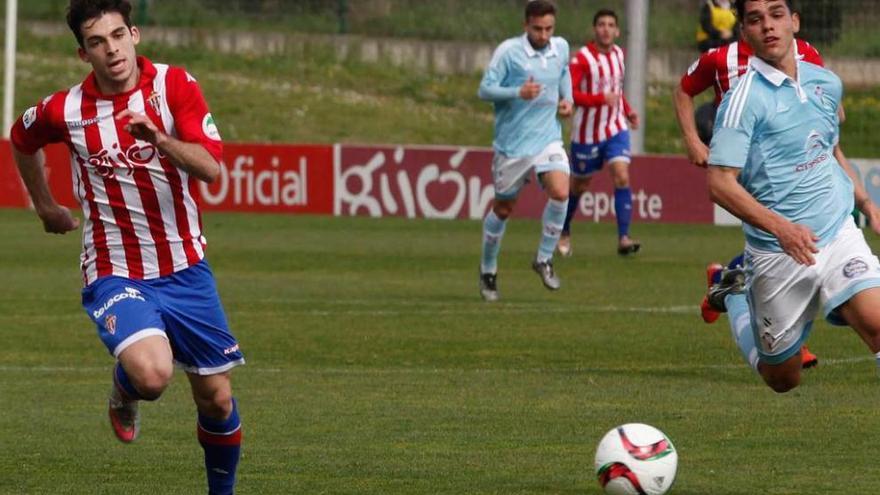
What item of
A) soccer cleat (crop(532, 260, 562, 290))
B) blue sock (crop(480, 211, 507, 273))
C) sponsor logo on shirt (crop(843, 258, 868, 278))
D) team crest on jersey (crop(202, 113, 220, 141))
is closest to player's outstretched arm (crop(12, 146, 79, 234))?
team crest on jersey (crop(202, 113, 220, 141))

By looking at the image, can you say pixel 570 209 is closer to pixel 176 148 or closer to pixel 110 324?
pixel 110 324

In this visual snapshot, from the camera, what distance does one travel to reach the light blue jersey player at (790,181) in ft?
24.0

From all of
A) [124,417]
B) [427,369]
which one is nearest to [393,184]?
[427,369]

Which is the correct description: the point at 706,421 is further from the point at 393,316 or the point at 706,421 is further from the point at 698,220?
the point at 698,220

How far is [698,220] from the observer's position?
2336 cm

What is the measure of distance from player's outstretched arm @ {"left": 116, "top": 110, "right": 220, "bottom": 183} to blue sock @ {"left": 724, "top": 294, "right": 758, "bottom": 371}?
8.21 feet

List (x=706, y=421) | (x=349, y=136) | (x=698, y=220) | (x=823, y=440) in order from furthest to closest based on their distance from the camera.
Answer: (x=349, y=136), (x=698, y=220), (x=706, y=421), (x=823, y=440)

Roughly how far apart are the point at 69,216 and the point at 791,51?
2.88 m

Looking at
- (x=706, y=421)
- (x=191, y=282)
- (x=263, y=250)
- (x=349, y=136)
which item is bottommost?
(x=349, y=136)

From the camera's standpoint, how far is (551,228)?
15.3m

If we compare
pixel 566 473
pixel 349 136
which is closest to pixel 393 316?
pixel 566 473

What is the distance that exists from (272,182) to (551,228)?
9.79 metres

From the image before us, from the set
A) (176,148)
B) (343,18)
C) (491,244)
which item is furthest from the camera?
(343,18)

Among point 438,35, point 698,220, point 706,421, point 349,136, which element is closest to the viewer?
point 706,421
